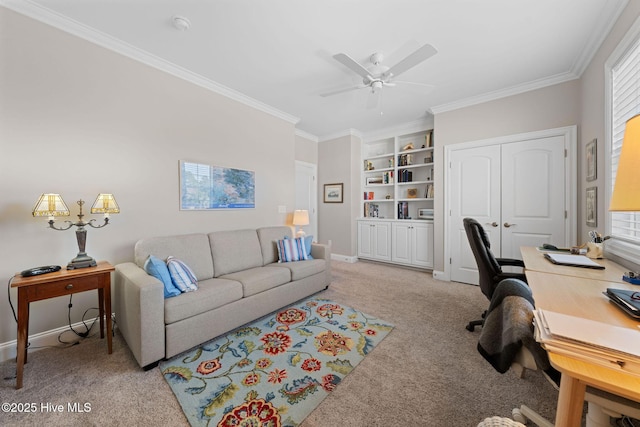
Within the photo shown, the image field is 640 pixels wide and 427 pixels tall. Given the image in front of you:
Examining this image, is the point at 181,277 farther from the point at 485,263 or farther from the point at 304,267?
the point at 485,263

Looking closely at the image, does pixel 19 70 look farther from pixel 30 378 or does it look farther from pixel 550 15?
pixel 550 15

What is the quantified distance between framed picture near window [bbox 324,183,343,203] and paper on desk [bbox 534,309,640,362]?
4222 millimetres

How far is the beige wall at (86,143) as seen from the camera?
1.82 m

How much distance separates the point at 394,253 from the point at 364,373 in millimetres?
3042

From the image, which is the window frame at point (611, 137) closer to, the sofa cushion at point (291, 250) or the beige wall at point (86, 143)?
the sofa cushion at point (291, 250)

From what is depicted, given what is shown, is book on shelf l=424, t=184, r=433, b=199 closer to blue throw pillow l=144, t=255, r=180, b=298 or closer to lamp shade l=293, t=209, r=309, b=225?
lamp shade l=293, t=209, r=309, b=225

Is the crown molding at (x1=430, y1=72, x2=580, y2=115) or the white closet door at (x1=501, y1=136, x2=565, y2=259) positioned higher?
the crown molding at (x1=430, y1=72, x2=580, y2=115)

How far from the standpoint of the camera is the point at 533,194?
3.02 meters

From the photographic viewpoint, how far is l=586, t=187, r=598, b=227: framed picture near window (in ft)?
7.34

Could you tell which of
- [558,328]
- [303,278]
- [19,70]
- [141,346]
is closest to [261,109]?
[19,70]

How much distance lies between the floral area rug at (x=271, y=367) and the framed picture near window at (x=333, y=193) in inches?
114

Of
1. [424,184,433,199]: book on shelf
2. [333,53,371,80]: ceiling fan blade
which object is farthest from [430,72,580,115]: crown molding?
[333,53,371,80]: ceiling fan blade

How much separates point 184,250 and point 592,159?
4.12 m

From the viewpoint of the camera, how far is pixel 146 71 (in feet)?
8.09
